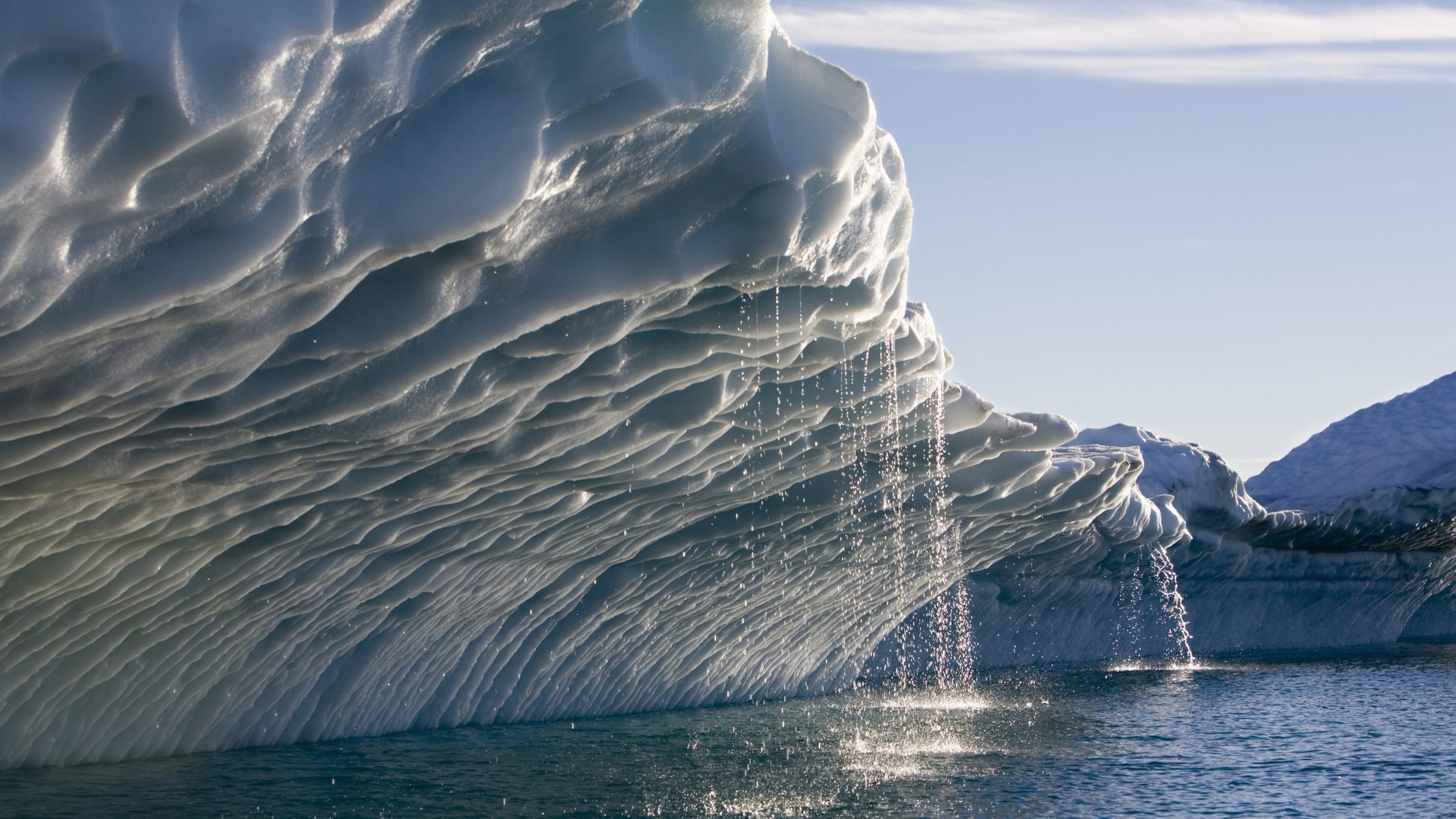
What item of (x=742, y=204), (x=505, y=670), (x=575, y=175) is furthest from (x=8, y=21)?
(x=505, y=670)

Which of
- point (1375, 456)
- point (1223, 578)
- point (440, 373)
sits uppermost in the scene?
point (1375, 456)

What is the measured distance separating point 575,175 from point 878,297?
290cm

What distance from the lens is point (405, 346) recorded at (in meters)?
7.93

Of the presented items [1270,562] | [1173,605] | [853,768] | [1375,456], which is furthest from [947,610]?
[1375,456]

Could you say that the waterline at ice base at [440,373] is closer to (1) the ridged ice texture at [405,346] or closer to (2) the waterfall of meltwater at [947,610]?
(1) the ridged ice texture at [405,346]

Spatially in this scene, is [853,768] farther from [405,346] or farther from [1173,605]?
[1173,605]

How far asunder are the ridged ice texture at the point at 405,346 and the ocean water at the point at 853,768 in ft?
4.26

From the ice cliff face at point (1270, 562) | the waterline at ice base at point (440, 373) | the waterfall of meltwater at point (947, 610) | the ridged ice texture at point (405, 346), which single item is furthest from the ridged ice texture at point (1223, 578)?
the ridged ice texture at point (405, 346)

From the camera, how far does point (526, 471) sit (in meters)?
11.5

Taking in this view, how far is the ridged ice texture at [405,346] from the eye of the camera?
18.1 feet

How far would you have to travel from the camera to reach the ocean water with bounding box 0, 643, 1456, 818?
10.7 metres

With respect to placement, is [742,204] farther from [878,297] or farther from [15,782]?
[15,782]

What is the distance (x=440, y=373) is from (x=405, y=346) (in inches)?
23.0

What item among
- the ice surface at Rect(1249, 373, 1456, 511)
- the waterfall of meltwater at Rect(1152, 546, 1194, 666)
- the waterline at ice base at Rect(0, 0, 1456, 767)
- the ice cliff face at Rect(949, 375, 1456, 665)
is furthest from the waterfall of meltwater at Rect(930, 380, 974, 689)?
the ice surface at Rect(1249, 373, 1456, 511)
